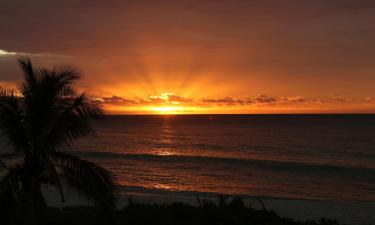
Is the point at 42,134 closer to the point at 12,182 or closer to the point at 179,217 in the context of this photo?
the point at 12,182

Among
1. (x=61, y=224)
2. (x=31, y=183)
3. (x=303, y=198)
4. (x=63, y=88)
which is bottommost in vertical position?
(x=303, y=198)

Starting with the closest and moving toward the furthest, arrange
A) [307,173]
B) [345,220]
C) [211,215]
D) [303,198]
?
[211,215] → [345,220] → [303,198] → [307,173]

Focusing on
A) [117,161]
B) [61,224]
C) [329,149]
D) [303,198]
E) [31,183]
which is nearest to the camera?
[31,183]

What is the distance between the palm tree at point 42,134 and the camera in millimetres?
9373

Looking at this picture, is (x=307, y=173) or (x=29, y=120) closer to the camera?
(x=29, y=120)

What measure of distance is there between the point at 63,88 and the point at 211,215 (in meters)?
6.97

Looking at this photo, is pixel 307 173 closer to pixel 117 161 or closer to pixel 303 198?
pixel 303 198

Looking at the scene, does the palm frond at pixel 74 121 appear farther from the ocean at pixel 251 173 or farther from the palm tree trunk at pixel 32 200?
the ocean at pixel 251 173

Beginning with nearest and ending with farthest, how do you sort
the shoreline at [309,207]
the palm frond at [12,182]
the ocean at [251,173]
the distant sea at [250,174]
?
1. the palm frond at [12,182]
2. the shoreline at [309,207]
3. the distant sea at [250,174]
4. the ocean at [251,173]

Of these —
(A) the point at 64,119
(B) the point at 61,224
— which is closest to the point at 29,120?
(A) the point at 64,119

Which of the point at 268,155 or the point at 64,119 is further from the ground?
the point at 64,119

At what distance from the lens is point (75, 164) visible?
9.77 meters

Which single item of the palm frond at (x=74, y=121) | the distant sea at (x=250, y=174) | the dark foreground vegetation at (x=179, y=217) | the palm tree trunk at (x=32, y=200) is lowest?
the distant sea at (x=250, y=174)

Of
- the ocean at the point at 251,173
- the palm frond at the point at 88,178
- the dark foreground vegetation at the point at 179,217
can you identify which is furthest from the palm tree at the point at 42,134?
the ocean at the point at 251,173
